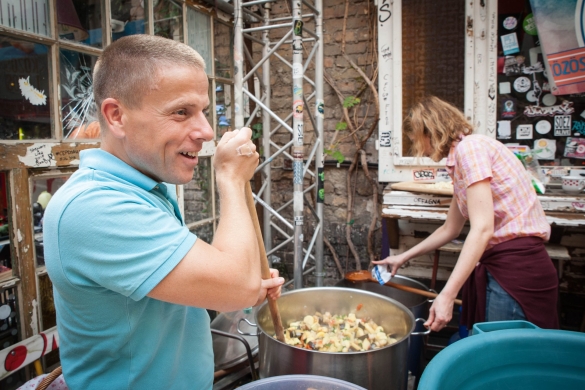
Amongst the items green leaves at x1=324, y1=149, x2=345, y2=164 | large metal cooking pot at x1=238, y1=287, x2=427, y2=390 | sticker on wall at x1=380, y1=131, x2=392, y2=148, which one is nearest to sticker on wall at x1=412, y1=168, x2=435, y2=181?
sticker on wall at x1=380, y1=131, x2=392, y2=148

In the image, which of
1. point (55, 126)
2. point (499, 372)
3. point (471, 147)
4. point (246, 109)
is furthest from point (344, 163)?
point (499, 372)

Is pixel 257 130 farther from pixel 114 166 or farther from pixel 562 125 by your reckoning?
pixel 114 166

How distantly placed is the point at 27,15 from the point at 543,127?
13.1 feet

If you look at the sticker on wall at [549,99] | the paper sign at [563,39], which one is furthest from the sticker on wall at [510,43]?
the sticker on wall at [549,99]

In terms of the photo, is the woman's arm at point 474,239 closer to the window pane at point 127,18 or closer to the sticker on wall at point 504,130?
the sticker on wall at point 504,130

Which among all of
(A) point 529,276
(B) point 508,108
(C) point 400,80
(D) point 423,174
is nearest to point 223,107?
(C) point 400,80

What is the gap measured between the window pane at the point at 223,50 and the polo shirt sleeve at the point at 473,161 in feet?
8.39

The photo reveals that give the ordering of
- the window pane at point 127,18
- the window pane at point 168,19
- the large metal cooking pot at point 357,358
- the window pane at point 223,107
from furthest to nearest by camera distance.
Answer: the window pane at point 223,107 → the window pane at point 168,19 → the window pane at point 127,18 → the large metal cooking pot at point 357,358

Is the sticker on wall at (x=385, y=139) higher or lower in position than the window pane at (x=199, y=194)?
higher

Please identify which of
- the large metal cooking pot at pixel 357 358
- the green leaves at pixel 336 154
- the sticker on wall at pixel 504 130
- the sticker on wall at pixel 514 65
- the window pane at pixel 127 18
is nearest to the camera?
the large metal cooking pot at pixel 357 358

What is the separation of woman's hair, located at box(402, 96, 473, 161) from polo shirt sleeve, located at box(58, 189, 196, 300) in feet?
5.84

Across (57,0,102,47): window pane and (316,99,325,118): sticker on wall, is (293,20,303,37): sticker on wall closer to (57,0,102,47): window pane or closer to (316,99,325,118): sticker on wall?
(316,99,325,118): sticker on wall

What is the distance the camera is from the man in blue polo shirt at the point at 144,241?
0.84 m

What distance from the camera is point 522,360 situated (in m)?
1.33
